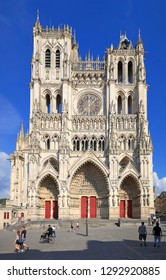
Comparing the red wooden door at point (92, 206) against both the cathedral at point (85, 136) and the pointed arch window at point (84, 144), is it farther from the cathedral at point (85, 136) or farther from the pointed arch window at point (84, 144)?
the pointed arch window at point (84, 144)

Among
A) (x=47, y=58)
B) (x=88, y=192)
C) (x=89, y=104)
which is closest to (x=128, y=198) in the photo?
(x=88, y=192)

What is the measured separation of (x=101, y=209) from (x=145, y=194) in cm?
612

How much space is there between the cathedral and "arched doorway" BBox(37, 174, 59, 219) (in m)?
0.13

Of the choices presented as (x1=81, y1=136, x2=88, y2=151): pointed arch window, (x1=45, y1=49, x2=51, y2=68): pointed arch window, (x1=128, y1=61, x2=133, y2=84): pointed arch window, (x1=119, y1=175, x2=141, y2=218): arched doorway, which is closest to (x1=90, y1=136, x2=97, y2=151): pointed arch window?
(x1=81, y1=136, x2=88, y2=151): pointed arch window

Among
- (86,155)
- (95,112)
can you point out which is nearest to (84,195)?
(86,155)

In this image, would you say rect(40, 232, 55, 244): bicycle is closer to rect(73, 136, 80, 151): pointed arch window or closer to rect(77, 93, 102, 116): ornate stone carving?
rect(73, 136, 80, 151): pointed arch window

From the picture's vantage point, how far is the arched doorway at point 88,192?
43969 millimetres

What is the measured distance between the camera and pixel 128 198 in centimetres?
4475

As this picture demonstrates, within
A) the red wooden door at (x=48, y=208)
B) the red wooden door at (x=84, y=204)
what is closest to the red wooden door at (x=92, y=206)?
the red wooden door at (x=84, y=204)

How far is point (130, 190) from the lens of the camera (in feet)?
147

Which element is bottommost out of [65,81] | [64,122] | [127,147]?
[127,147]

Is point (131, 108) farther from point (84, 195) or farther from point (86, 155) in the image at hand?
point (84, 195)

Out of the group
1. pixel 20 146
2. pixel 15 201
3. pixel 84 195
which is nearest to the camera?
pixel 84 195

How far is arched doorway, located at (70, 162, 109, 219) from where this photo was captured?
44.0 meters
